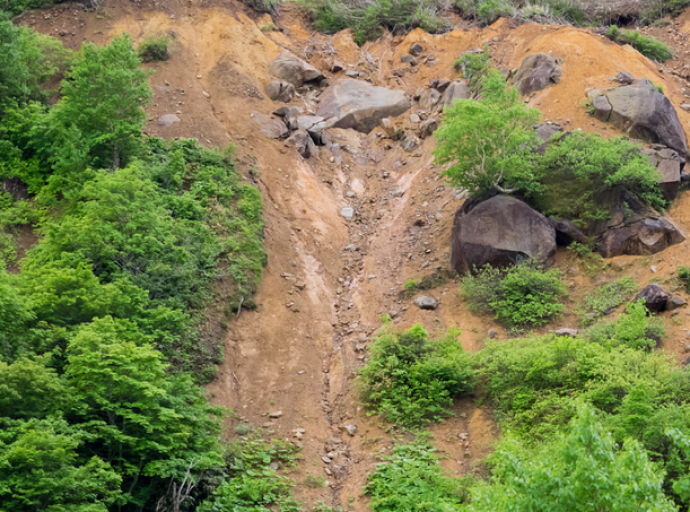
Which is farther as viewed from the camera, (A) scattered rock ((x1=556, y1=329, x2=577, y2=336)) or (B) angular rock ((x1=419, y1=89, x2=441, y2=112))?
(B) angular rock ((x1=419, y1=89, x2=441, y2=112))

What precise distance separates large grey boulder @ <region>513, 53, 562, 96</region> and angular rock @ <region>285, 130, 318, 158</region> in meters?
9.10

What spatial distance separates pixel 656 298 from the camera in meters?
13.7

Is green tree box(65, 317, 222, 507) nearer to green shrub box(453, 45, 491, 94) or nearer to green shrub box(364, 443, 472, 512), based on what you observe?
green shrub box(364, 443, 472, 512)

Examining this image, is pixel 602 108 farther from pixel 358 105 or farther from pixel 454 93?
pixel 358 105

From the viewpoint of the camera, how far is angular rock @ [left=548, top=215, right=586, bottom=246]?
673 inches

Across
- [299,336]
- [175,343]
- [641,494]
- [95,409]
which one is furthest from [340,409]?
[641,494]

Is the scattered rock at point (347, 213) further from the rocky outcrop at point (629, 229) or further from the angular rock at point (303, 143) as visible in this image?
the rocky outcrop at point (629, 229)

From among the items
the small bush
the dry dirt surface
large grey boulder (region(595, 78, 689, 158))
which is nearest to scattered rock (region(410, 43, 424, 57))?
the dry dirt surface

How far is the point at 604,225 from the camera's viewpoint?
16.9 m

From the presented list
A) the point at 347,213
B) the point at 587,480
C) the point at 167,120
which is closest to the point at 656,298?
the point at 587,480

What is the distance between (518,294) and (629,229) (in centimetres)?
418

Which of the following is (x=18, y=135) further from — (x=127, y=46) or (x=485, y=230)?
(x=485, y=230)

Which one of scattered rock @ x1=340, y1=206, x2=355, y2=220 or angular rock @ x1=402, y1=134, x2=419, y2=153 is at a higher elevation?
angular rock @ x1=402, y1=134, x2=419, y2=153

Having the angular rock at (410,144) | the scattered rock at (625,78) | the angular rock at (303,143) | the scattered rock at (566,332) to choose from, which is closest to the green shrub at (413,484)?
the scattered rock at (566,332)
